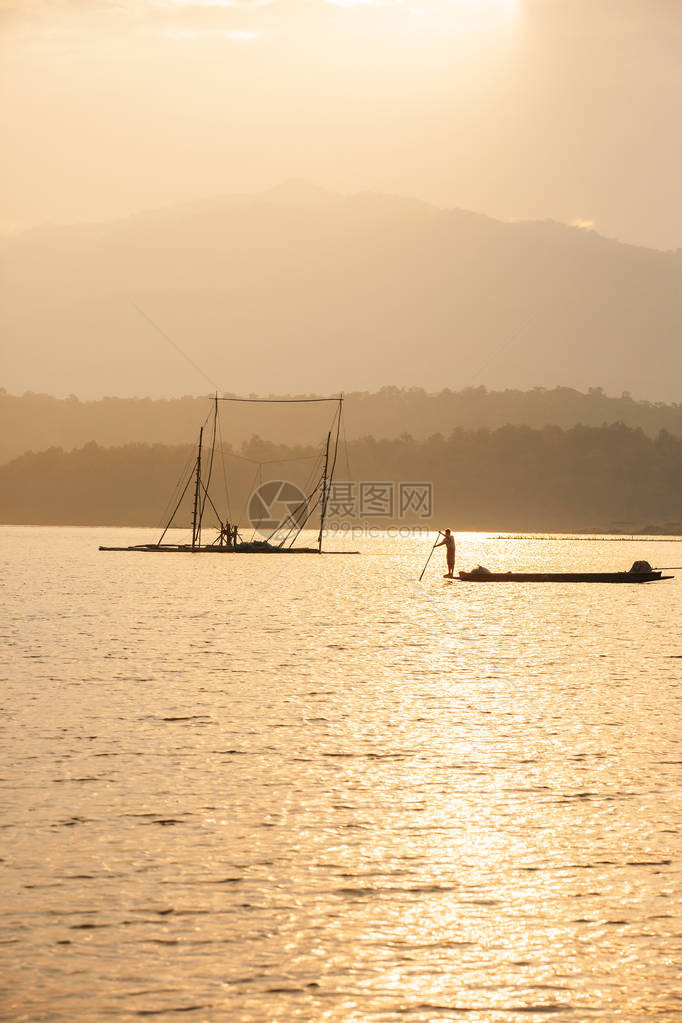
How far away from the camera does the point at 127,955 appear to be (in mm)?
11961

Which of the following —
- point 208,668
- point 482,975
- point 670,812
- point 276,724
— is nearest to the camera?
point 482,975

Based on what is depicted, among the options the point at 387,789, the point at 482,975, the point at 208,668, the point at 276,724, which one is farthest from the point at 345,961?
the point at 208,668

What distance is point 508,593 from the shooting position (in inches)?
3711

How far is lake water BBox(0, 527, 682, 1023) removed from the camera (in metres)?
11.3

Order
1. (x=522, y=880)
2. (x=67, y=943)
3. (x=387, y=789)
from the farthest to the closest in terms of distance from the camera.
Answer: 1. (x=387, y=789)
2. (x=522, y=880)
3. (x=67, y=943)

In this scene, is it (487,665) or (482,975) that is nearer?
(482,975)

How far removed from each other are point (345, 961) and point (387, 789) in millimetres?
8097

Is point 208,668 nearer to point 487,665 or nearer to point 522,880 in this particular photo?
point 487,665

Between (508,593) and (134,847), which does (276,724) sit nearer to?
(134,847)

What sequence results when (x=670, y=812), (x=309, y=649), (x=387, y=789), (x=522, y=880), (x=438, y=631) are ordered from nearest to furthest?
(x=522, y=880), (x=670, y=812), (x=387, y=789), (x=309, y=649), (x=438, y=631)

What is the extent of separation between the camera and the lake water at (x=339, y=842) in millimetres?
11281

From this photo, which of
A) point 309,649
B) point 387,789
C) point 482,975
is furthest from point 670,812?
point 309,649

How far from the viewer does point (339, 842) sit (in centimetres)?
1645

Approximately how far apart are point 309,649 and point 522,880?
32862 millimetres
